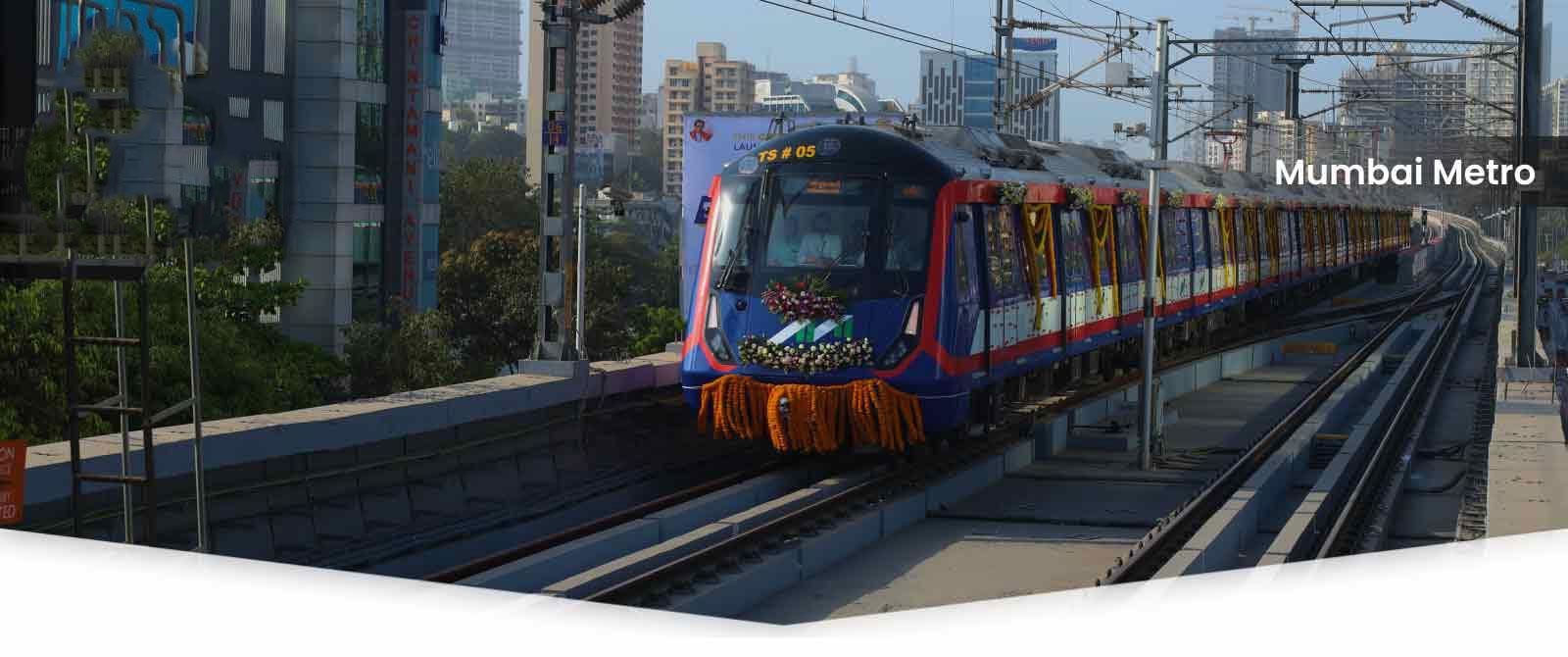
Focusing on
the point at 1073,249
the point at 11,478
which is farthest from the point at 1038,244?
the point at 11,478

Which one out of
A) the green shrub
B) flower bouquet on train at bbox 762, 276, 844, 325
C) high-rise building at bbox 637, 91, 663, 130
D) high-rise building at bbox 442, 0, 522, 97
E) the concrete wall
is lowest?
the concrete wall

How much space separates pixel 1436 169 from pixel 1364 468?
3.90m

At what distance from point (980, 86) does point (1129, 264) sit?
1240cm

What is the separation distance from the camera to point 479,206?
57.3 meters

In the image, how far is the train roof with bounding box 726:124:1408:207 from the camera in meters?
14.5

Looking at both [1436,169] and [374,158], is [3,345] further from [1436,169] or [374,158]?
A: [374,158]

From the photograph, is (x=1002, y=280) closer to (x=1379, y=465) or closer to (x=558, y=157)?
(x=558, y=157)

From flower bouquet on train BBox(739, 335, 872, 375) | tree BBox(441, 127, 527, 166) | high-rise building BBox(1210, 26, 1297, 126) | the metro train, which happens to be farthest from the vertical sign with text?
tree BBox(441, 127, 527, 166)

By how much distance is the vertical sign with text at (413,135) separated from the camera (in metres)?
43.1

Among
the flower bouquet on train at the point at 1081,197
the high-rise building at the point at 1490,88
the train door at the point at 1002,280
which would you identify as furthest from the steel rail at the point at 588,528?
the high-rise building at the point at 1490,88

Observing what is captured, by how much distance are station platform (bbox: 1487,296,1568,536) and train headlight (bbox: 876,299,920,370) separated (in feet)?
12.6

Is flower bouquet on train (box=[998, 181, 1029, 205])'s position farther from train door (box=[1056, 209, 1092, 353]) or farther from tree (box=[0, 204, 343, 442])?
tree (box=[0, 204, 343, 442])

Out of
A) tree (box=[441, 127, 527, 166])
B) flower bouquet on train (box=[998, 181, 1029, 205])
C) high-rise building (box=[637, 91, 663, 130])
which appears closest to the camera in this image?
flower bouquet on train (box=[998, 181, 1029, 205])

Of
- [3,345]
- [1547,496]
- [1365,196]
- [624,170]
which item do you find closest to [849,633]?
[1547,496]
